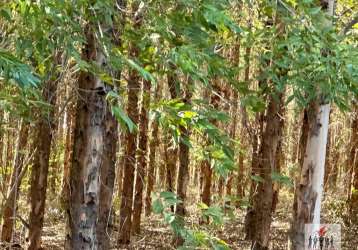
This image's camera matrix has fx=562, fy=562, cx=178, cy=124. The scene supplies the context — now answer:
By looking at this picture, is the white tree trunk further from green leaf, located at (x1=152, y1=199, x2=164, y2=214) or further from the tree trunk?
green leaf, located at (x1=152, y1=199, x2=164, y2=214)

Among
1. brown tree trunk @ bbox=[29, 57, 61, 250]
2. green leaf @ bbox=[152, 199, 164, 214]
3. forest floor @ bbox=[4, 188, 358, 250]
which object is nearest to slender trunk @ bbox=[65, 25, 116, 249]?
green leaf @ bbox=[152, 199, 164, 214]

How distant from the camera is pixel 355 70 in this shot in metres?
4.29

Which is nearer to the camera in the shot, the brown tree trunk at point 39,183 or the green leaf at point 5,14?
the green leaf at point 5,14

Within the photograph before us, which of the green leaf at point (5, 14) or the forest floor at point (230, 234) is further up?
the green leaf at point (5, 14)

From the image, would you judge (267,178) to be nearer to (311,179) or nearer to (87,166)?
(311,179)

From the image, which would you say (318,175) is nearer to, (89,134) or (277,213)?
(89,134)

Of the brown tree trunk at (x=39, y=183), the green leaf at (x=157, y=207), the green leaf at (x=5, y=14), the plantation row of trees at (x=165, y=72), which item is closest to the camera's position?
the green leaf at (x=5, y=14)

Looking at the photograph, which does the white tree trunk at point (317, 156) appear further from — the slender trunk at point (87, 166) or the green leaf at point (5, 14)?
the green leaf at point (5, 14)

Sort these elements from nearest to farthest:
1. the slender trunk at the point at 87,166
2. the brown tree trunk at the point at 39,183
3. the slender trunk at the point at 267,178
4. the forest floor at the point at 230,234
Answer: the slender trunk at the point at 87,166 → the slender trunk at the point at 267,178 → the brown tree trunk at the point at 39,183 → the forest floor at the point at 230,234

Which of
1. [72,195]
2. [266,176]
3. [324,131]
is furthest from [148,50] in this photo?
[266,176]

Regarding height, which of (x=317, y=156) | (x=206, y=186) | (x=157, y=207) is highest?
(x=317, y=156)

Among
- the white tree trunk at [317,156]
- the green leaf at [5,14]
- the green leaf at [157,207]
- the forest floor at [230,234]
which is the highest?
the green leaf at [5,14]

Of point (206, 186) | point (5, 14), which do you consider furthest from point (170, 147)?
point (206, 186)

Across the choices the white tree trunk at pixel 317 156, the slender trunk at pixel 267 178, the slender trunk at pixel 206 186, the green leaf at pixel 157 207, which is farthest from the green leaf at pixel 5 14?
the slender trunk at pixel 206 186
